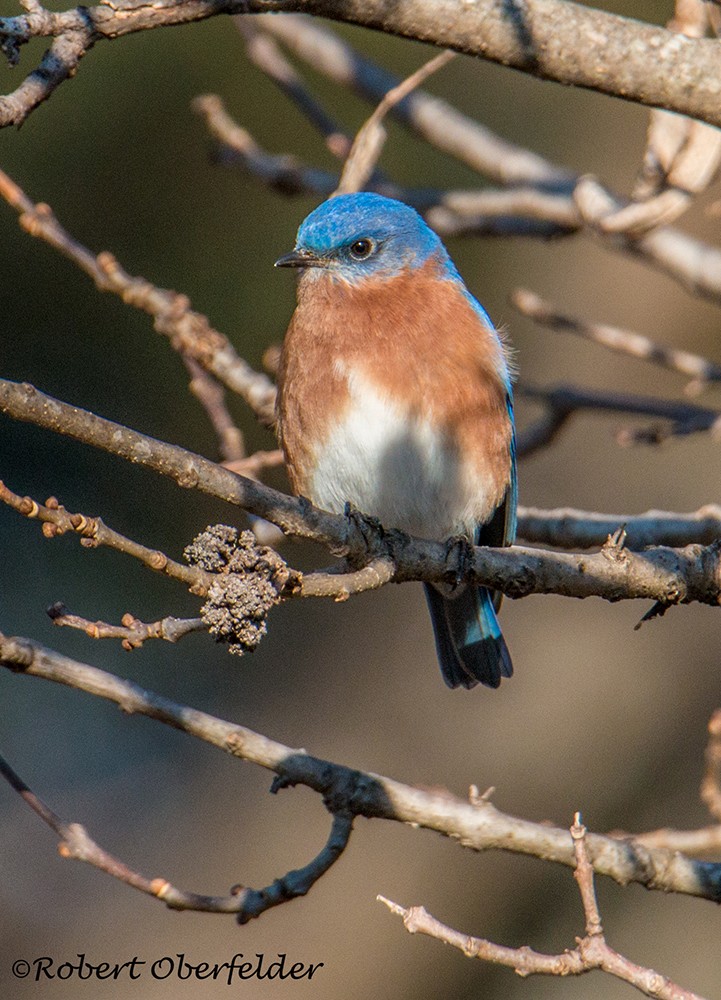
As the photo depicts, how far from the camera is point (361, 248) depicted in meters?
4.29

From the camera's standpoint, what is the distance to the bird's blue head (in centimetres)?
425

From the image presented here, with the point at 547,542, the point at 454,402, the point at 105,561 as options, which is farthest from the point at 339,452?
the point at 105,561

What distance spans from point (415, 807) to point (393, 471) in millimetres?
1418

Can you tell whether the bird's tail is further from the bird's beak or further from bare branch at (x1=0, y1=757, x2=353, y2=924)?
bare branch at (x1=0, y1=757, x2=353, y2=924)

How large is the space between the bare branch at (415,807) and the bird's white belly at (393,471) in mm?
1242

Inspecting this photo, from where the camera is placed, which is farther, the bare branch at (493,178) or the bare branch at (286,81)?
the bare branch at (286,81)

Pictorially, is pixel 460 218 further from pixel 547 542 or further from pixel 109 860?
pixel 109 860

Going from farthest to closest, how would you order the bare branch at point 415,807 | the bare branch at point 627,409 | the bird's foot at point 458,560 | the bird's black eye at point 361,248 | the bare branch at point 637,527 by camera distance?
the bird's black eye at point 361,248 → the bare branch at point 627,409 → the bare branch at point 637,527 → the bird's foot at point 458,560 → the bare branch at point 415,807

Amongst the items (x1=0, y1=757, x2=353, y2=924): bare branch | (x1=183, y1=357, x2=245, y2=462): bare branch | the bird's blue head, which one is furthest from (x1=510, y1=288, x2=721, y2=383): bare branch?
(x1=0, y1=757, x2=353, y2=924): bare branch

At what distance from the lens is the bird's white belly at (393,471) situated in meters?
3.95

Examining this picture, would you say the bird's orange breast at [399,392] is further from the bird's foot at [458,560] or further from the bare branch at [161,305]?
the bird's foot at [458,560]

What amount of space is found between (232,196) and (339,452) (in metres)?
3.32

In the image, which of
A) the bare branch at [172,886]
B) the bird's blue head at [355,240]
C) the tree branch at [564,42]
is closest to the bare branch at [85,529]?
the bare branch at [172,886]

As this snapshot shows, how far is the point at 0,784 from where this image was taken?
7090 mm
